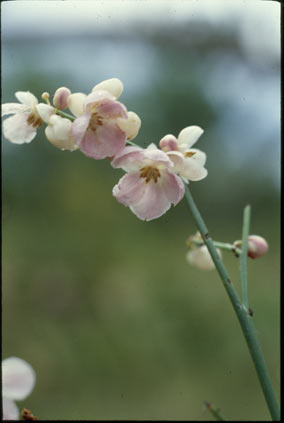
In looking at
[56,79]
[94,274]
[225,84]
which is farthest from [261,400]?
[56,79]

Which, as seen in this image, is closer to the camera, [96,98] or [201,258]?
[96,98]

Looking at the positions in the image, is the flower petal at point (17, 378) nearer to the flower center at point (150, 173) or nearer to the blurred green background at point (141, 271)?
the flower center at point (150, 173)

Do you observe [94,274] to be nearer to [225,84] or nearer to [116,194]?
[225,84]

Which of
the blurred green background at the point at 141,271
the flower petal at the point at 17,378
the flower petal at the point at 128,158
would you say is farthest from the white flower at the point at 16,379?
Result: the blurred green background at the point at 141,271

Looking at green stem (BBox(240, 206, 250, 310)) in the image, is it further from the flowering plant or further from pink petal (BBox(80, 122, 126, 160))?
pink petal (BBox(80, 122, 126, 160))

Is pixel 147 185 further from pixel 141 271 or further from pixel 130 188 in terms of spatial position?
pixel 141 271

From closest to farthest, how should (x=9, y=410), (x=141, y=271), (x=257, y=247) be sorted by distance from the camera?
(x=9, y=410) < (x=257, y=247) < (x=141, y=271)

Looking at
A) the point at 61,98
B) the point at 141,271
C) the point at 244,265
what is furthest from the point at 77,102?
the point at 141,271

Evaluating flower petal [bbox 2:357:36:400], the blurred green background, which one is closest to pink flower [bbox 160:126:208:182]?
flower petal [bbox 2:357:36:400]
